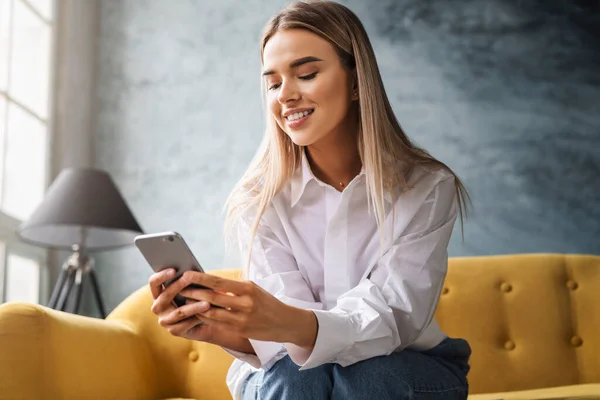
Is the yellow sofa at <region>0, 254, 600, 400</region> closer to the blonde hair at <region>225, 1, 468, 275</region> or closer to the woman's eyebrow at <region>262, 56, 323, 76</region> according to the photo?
the blonde hair at <region>225, 1, 468, 275</region>

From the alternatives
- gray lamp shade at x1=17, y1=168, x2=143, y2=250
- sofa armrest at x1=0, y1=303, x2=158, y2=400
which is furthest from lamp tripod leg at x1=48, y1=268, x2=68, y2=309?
sofa armrest at x1=0, y1=303, x2=158, y2=400

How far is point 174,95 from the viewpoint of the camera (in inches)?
138

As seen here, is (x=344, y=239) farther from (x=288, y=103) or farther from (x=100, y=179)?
(x=100, y=179)

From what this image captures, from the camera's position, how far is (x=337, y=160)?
1554mm

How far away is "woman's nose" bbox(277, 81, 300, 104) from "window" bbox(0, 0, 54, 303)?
6.19 ft

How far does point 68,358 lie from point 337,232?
77cm

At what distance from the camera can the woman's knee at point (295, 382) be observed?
1.18 meters

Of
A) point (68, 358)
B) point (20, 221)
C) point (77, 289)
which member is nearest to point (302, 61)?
point (68, 358)

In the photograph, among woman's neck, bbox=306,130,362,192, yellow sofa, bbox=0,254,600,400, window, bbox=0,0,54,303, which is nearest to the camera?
woman's neck, bbox=306,130,362,192

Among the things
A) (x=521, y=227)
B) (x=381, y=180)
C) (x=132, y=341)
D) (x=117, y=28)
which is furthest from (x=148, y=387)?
(x=117, y=28)

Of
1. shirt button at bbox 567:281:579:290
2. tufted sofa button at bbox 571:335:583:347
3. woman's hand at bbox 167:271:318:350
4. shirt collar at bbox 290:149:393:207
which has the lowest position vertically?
tufted sofa button at bbox 571:335:583:347

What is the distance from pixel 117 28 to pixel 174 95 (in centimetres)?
49

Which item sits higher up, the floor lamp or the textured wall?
the textured wall

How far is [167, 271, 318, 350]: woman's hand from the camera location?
1099 millimetres
